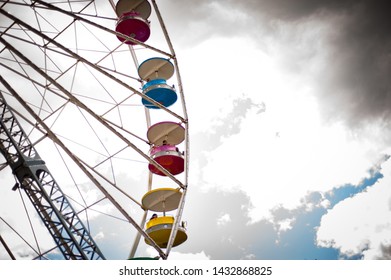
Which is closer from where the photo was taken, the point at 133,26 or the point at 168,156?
the point at 168,156

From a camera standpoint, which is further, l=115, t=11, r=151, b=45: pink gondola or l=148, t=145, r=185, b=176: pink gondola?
l=115, t=11, r=151, b=45: pink gondola

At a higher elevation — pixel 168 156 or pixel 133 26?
pixel 133 26

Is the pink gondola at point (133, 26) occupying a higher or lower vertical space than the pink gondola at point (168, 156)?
higher

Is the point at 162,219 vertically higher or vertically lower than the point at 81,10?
lower

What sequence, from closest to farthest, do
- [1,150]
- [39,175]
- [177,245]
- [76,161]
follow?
[76,161] < [177,245] < [1,150] < [39,175]

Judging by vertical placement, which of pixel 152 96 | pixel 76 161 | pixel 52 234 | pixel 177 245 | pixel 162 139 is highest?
→ pixel 152 96

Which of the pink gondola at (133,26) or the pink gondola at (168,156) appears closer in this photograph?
the pink gondola at (168,156)

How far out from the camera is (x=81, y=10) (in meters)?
13.4

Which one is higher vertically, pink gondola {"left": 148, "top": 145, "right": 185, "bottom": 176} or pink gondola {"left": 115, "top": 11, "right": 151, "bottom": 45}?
pink gondola {"left": 115, "top": 11, "right": 151, "bottom": 45}
